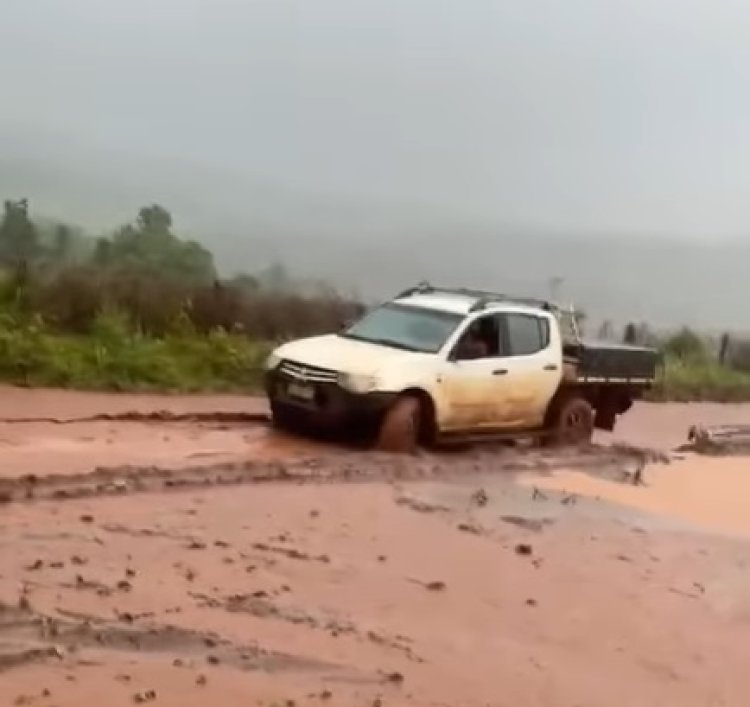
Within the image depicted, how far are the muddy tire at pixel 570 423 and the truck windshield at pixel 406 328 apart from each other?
191cm

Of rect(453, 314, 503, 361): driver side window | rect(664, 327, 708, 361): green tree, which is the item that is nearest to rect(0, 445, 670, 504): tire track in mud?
rect(453, 314, 503, 361): driver side window

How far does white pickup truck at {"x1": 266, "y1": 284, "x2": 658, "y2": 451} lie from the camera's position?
14.6 meters

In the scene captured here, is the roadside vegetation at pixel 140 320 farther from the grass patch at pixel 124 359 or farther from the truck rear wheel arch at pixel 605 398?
the truck rear wheel arch at pixel 605 398

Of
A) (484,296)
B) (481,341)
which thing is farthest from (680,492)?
(484,296)

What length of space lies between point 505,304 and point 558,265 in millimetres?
47630

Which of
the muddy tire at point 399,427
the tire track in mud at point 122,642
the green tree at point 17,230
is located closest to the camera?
the tire track in mud at point 122,642

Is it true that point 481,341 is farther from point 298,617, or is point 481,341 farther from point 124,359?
point 298,617

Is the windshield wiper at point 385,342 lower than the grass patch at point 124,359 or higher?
higher

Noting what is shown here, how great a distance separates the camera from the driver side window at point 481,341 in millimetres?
15383

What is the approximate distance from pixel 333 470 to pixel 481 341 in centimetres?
313

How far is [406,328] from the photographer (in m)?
15.7

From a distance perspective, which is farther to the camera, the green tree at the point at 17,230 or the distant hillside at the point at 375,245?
the distant hillside at the point at 375,245

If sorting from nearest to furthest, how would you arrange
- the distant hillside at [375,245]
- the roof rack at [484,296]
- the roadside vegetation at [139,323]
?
the roof rack at [484,296]
the roadside vegetation at [139,323]
the distant hillside at [375,245]

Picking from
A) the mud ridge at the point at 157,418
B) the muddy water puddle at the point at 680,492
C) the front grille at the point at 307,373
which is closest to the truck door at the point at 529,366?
the muddy water puddle at the point at 680,492
